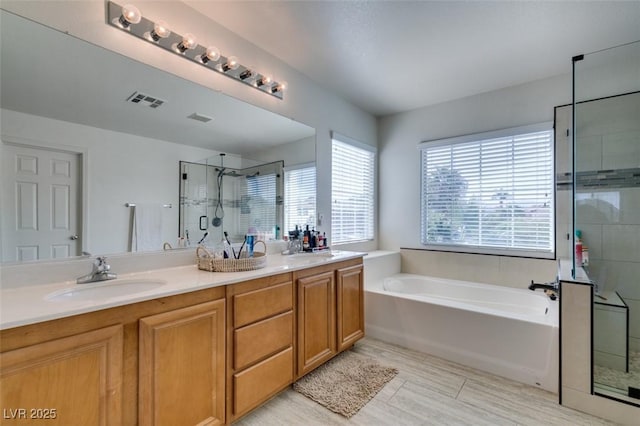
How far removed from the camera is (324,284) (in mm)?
2146

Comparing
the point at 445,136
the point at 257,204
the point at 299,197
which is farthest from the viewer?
the point at 445,136

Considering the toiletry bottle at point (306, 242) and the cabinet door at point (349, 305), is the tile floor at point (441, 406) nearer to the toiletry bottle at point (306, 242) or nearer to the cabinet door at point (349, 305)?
the cabinet door at point (349, 305)

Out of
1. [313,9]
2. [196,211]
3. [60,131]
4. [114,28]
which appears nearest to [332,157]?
[313,9]

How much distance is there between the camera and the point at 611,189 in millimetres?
2412

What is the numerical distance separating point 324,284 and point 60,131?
5.94 feet

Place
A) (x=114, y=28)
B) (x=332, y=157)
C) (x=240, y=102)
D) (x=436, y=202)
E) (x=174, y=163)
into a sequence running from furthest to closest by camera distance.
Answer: (x=436, y=202) → (x=332, y=157) → (x=240, y=102) → (x=174, y=163) → (x=114, y=28)

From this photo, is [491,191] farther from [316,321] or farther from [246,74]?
[246,74]

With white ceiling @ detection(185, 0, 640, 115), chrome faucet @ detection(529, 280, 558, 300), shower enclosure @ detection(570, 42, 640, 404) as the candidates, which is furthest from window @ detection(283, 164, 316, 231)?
shower enclosure @ detection(570, 42, 640, 404)

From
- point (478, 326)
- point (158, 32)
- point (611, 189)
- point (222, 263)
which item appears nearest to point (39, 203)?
point (222, 263)

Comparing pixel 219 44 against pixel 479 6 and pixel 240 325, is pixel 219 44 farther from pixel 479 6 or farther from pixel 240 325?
pixel 240 325

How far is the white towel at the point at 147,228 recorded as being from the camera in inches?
64.1

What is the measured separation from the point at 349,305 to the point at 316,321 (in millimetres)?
436

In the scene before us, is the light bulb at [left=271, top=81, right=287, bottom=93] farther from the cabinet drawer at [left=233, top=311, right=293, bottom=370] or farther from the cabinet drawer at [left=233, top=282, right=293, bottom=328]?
the cabinet drawer at [left=233, top=311, right=293, bottom=370]

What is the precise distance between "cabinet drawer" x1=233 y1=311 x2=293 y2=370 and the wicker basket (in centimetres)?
34
